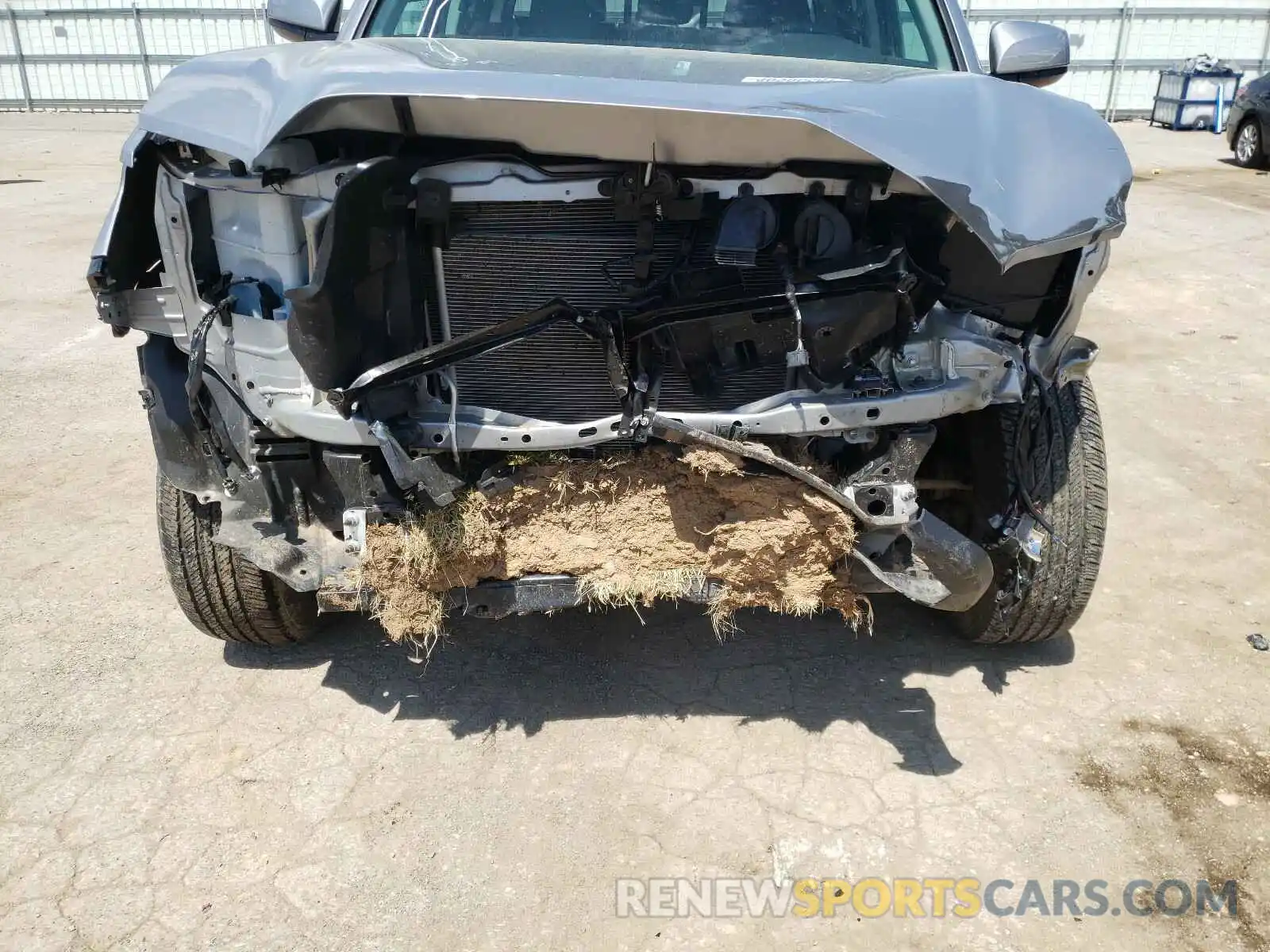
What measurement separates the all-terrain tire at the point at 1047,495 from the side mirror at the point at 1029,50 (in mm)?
1081

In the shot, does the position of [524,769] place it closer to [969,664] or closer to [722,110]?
[969,664]

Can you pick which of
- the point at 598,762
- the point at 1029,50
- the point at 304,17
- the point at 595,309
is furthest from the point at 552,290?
the point at 1029,50

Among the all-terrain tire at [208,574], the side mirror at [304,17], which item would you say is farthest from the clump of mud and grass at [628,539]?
the side mirror at [304,17]

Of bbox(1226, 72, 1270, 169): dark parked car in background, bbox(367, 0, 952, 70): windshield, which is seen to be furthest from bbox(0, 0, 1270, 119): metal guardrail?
bbox(367, 0, 952, 70): windshield

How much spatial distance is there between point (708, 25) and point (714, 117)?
1.22 meters

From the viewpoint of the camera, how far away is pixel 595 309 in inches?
90.6

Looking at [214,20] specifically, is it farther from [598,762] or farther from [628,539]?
[598,762]

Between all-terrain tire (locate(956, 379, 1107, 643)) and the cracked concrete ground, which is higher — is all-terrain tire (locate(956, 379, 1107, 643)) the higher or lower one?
the higher one

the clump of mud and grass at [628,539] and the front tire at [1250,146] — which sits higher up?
the clump of mud and grass at [628,539]

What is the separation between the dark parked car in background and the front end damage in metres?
11.5

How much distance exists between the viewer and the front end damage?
2.16 m

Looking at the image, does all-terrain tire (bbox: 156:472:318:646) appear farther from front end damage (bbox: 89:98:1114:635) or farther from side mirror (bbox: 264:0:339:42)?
side mirror (bbox: 264:0:339:42)

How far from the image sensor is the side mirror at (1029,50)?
10.1 feet

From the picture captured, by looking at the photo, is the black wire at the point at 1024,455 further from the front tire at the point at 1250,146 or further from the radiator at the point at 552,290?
the front tire at the point at 1250,146
